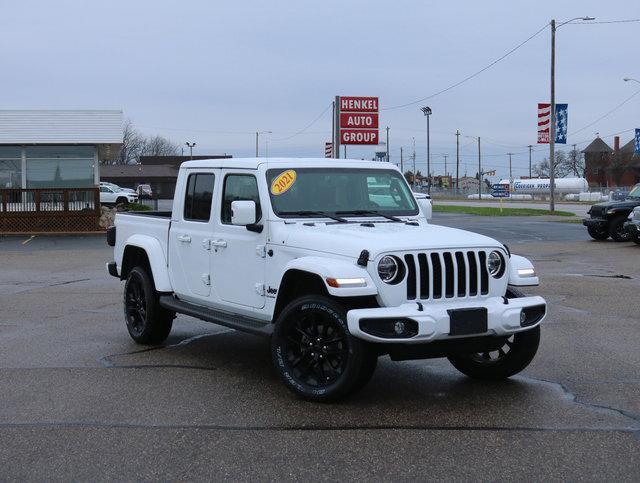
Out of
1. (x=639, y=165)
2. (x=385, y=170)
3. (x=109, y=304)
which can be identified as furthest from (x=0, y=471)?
(x=639, y=165)

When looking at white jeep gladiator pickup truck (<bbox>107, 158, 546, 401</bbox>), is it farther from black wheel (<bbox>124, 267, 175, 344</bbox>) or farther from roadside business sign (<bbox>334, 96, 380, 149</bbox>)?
roadside business sign (<bbox>334, 96, 380, 149</bbox>)

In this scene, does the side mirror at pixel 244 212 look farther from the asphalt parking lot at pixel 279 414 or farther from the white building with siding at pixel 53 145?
the white building with siding at pixel 53 145

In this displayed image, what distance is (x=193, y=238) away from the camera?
26.6ft

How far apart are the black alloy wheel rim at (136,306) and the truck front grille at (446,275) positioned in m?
3.56

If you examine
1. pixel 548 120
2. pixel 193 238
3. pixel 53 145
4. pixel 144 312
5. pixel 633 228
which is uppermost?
pixel 548 120

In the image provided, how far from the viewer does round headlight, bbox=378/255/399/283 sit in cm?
616

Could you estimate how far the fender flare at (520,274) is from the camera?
679 cm

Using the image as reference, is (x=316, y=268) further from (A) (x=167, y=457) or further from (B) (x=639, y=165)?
(B) (x=639, y=165)

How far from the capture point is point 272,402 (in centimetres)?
651

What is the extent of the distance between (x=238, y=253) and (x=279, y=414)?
1751mm

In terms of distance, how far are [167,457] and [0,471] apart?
97 centimetres

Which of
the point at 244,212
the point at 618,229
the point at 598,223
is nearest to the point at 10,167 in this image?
the point at 598,223

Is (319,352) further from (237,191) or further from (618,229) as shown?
(618,229)

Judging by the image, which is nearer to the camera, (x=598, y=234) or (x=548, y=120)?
(x=598, y=234)
